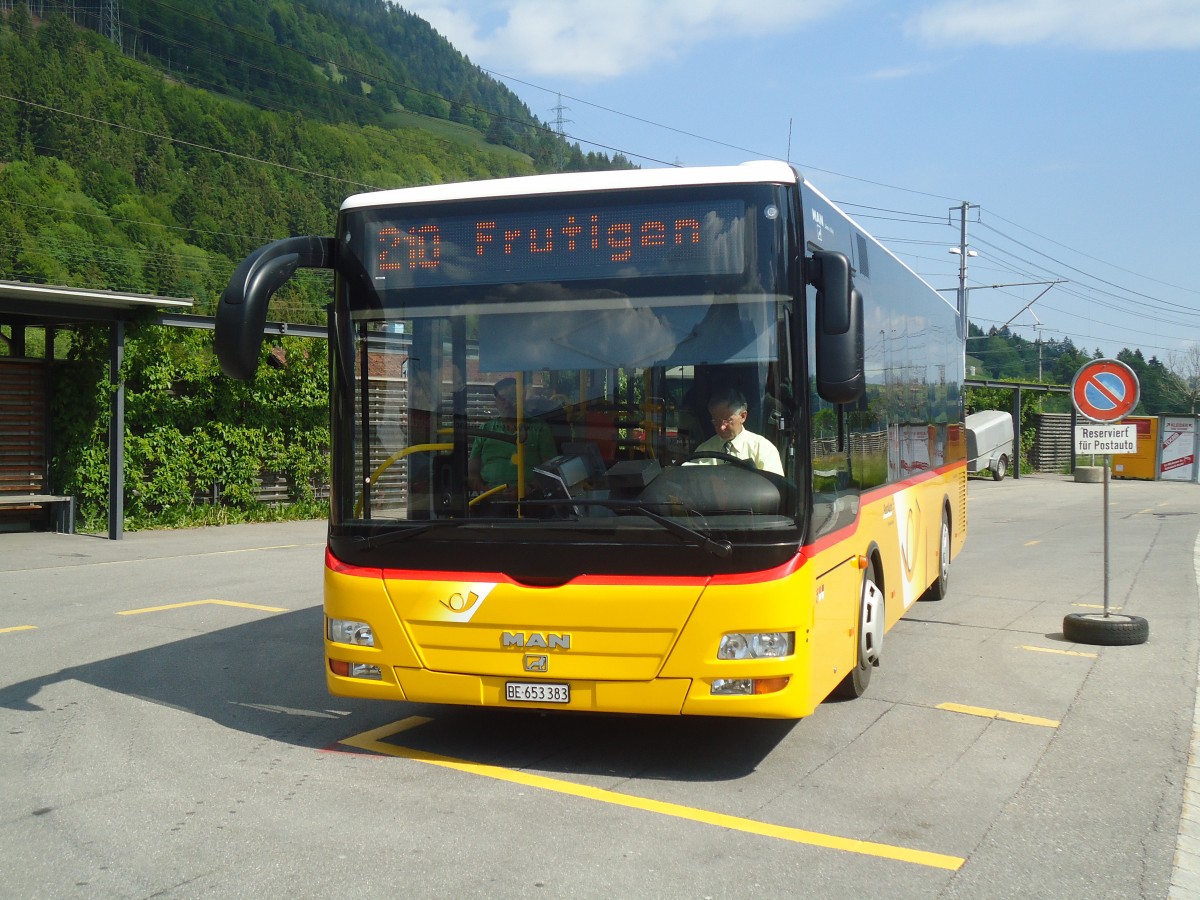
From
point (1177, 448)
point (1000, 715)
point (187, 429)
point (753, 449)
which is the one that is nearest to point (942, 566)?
point (1000, 715)

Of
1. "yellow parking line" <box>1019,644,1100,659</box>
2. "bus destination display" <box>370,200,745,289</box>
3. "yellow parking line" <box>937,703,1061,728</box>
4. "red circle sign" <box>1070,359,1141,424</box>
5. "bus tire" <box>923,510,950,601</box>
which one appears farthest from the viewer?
"bus tire" <box>923,510,950,601</box>

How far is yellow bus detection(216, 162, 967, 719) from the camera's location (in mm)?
5535

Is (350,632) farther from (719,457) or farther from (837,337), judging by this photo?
(837,337)

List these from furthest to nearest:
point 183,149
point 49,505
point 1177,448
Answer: point 183,149, point 1177,448, point 49,505

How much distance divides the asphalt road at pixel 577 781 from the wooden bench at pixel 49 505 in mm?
8740

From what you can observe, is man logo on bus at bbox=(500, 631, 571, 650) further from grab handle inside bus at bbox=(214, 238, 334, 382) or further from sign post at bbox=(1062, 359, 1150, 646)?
sign post at bbox=(1062, 359, 1150, 646)

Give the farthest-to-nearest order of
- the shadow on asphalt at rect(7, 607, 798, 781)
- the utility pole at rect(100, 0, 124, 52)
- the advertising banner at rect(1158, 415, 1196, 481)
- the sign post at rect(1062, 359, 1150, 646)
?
1. the utility pole at rect(100, 0, 124, 52)
2. the advertising banner at rect(1158, 415, 1196, 481)
3. the sign post at rect(1062, 359, 1150, 646)
4. the shadow on asphalt at rect(7, 607, 798, 781)

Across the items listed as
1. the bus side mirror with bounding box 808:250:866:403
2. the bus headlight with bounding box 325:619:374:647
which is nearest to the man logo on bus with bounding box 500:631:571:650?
the bus headlight with bounding box 325:619:374:647

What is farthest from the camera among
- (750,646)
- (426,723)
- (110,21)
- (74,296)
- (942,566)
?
(110,21)

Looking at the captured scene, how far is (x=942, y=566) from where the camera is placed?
11.9 m

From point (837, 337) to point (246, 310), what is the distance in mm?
2708

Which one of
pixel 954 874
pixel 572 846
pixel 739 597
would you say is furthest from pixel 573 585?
pixel 954 874

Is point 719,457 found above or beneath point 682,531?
above

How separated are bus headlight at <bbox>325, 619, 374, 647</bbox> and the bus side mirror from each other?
249 centimetres
